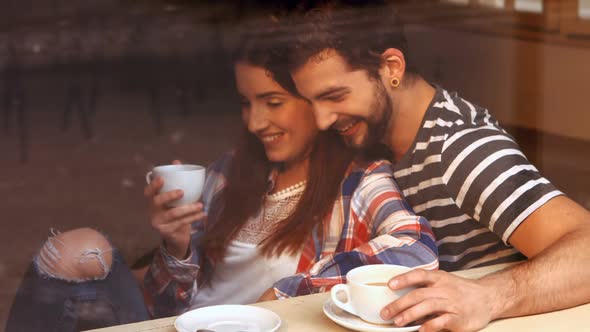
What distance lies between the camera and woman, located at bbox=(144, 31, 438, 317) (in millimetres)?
2037

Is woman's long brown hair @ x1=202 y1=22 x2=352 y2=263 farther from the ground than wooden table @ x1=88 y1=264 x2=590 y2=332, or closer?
farther from the ground

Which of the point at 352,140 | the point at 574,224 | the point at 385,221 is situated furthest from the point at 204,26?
the point at 574,224

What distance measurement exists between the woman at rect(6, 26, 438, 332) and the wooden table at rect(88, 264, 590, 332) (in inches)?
7.6

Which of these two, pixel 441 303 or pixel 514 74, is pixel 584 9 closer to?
pixel 514 74

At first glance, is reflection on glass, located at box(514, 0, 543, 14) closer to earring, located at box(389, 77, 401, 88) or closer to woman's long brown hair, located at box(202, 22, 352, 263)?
earring, located at box(389, 77, 401, 88)

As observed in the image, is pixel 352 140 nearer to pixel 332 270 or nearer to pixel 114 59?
pixel 332 270

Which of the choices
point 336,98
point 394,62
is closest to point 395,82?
point 394,62

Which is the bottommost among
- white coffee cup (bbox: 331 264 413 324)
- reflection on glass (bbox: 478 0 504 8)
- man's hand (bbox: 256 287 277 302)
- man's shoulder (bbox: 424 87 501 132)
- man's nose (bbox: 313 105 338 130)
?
man's hand (bbox: 256 287 277 302)

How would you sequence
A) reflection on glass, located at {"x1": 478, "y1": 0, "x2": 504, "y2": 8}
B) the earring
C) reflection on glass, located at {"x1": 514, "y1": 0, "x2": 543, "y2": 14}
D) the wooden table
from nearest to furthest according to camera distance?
the wooden table
the earring
reflection on glass, located at {"x1": 478, "y1": 0, "x2": 504, "y2": 8}
reflection on glass, located at {"x1": 514, "y1": 0, "x2": 543, "y2": 14}

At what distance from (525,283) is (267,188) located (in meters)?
0.55

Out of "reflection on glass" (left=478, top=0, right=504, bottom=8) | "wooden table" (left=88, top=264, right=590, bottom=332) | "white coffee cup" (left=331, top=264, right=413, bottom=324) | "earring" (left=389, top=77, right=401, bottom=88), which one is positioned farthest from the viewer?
"reflection on glass" (left=478, top=0, right=504, bottom=8)

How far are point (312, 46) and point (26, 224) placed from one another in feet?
2.18

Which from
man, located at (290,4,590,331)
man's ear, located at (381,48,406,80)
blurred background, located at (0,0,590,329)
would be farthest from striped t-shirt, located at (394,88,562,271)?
blurred background, located at (0,0,590,329)

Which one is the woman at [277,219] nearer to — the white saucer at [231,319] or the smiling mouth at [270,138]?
the smiling mouth at [270,138]
